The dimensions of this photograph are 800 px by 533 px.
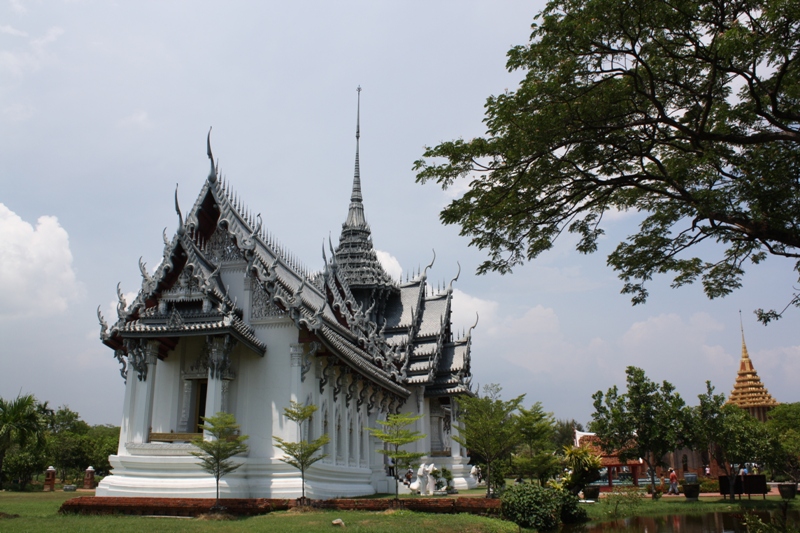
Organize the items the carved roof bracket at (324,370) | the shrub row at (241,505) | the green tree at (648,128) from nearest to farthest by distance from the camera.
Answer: the green tree at (648,128), the shrub row at (241,505), the carved roof bracket at (324,370)

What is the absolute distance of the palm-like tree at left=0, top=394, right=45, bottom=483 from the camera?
47.4ft

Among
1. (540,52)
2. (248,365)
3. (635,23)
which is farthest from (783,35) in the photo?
(248,365)

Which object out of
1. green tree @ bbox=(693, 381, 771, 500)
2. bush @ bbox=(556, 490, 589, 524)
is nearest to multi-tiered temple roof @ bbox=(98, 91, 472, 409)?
bush @ bbox=(556, 490, 589, 524)

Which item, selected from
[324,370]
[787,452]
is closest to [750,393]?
[787,452]

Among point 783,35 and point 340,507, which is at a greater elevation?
point 783,35

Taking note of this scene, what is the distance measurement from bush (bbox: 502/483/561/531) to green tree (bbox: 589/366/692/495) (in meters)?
9.36

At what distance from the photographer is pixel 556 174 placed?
32.0 feet

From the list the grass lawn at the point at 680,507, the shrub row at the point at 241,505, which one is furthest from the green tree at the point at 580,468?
the shrub row at the point at 241,505

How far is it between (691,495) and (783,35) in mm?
19790

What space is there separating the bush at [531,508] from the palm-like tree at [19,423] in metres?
10.9

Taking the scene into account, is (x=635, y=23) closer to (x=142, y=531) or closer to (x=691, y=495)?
(x=142, y=531)

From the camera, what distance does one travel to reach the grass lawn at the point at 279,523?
437 inches

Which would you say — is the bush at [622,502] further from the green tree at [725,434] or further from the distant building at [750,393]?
the distant building at [750,393]

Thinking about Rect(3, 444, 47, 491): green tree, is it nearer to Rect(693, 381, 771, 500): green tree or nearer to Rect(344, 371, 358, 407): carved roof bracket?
Rect(344, 371, 358, 407): carved roof bracket
